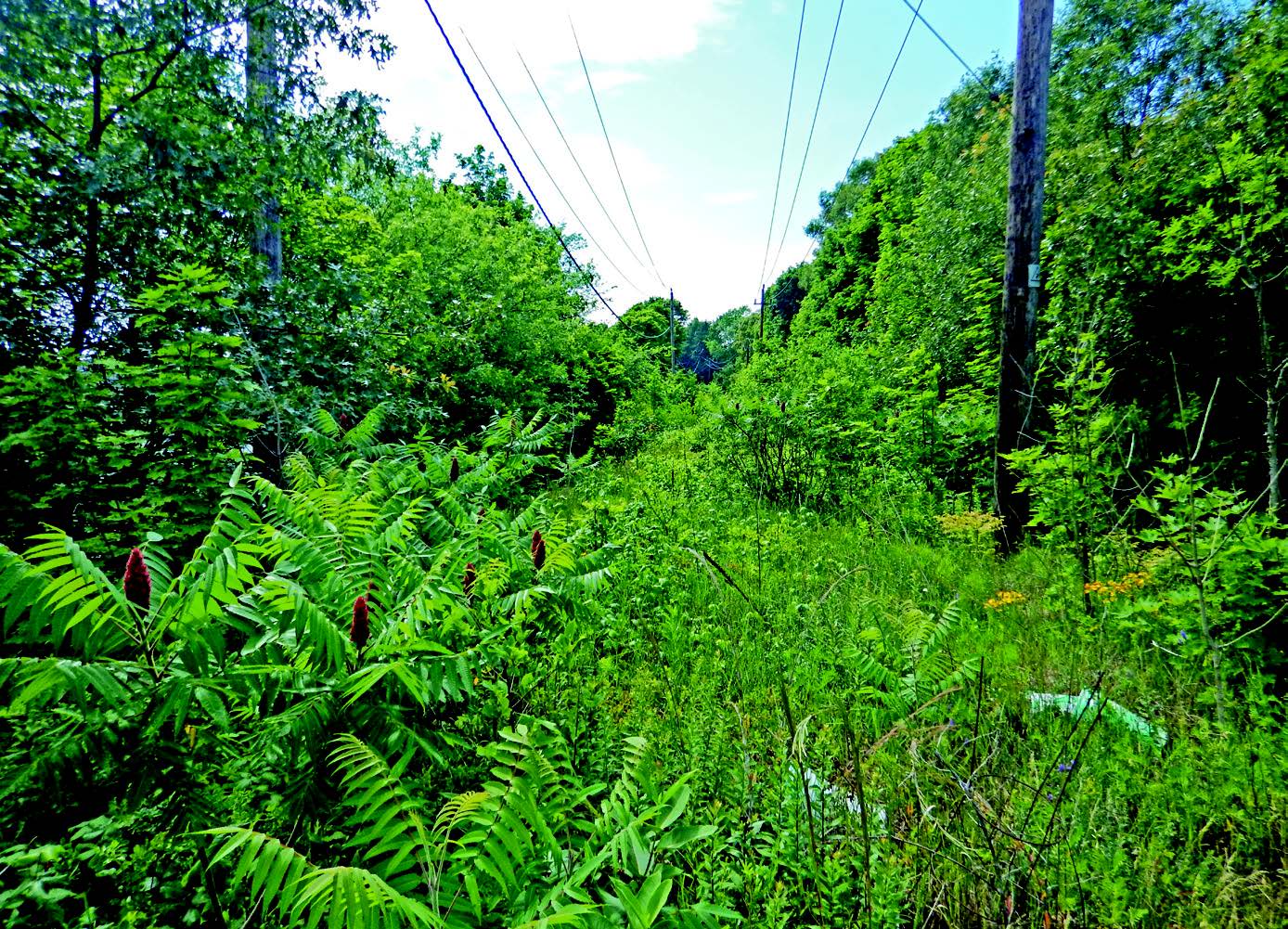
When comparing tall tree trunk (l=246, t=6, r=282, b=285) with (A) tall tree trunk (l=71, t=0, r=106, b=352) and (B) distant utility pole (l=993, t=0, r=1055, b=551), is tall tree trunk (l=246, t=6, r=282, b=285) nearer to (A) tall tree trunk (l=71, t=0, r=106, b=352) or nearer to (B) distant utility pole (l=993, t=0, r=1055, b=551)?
(A) tall tree trunk (l=71, t=0, r=106, b=352)

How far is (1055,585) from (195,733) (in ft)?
14.3

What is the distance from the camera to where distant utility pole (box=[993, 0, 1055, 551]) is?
178 inches

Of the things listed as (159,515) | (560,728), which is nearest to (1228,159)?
(560,728)

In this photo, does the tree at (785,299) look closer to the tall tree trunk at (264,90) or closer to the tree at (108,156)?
the tall tree trunk at (264,90)

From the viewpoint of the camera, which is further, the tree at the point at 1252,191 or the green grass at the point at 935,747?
the tree at the point at 1252,191

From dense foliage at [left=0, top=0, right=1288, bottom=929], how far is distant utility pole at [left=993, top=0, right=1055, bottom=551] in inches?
11.4

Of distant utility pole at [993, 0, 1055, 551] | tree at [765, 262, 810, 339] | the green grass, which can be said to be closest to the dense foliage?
the green grass

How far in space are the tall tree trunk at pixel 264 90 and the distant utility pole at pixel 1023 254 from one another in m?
6.82

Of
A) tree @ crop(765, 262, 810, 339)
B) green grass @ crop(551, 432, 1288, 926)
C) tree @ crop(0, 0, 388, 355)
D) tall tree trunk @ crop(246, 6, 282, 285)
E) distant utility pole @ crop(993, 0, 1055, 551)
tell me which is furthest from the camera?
tree @ crop(765, 262, 810, 339)

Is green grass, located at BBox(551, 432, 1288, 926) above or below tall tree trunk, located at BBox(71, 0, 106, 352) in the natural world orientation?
below

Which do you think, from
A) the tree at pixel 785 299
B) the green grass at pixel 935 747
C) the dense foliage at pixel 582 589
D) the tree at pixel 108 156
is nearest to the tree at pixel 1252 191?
the dense foliage at pixel 582 589

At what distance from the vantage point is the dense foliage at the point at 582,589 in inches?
57.1

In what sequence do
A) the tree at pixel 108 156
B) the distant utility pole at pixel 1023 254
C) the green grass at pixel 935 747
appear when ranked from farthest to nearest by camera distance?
the distant utility pole at pixel 1023 254
the tree at pixel 108 156
the green grass at pixel 935 747

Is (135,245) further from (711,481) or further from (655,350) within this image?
(655,350)
